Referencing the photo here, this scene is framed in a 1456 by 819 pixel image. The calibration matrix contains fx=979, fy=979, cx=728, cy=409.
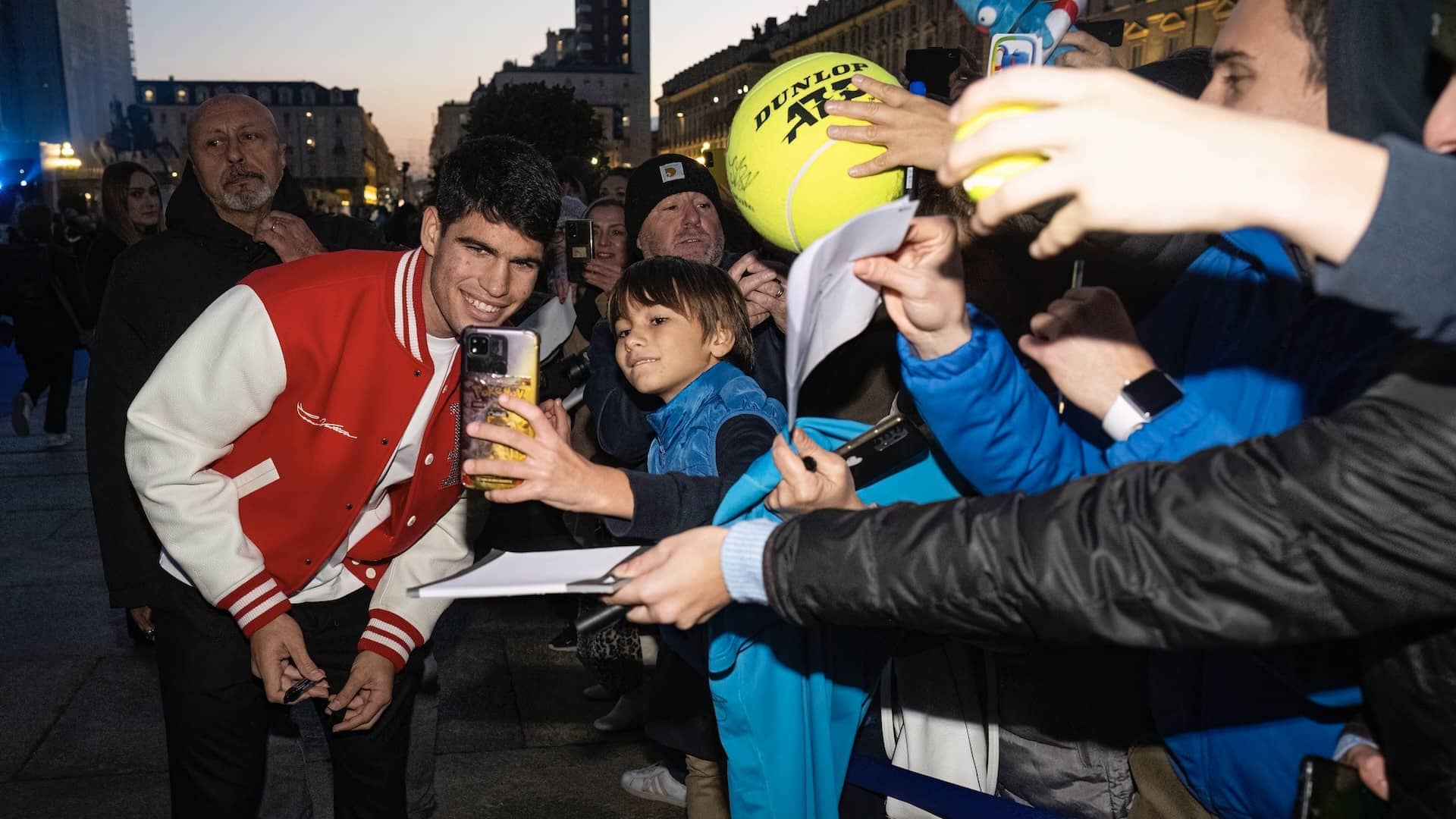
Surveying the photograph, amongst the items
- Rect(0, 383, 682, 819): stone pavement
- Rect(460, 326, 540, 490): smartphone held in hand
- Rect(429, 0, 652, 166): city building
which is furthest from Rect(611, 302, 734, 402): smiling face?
Rect(429, 0, 652, 166): city building

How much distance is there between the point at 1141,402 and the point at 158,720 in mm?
4674

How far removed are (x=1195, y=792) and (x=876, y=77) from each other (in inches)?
72.0

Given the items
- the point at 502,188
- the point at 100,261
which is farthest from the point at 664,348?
the point at 100,261

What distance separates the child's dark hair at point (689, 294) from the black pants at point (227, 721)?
1.34 meters

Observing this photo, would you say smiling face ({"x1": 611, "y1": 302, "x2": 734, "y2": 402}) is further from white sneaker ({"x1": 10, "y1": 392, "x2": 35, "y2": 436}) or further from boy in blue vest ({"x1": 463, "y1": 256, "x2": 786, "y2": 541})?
white sneaker ({"x1": 10, "y1": 392, "x2": 35, "y2": 436})

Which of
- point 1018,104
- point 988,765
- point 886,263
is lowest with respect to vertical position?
point 988,765

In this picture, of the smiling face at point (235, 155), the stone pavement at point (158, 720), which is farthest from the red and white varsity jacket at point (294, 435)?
the stone pavement at point (158, 720)

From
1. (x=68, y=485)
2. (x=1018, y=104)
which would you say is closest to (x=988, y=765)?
(x=1018, y=104)

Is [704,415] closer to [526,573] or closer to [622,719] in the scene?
[526,573]

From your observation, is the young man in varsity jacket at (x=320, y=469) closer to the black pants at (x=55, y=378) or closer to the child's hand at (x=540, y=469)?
the child's hand at (x=540, y=469)

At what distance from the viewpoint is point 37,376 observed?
1034cm

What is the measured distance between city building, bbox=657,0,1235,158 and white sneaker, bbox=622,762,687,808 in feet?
9.16

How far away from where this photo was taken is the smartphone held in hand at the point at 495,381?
2102mm

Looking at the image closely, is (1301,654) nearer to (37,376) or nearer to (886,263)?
(886,263)
